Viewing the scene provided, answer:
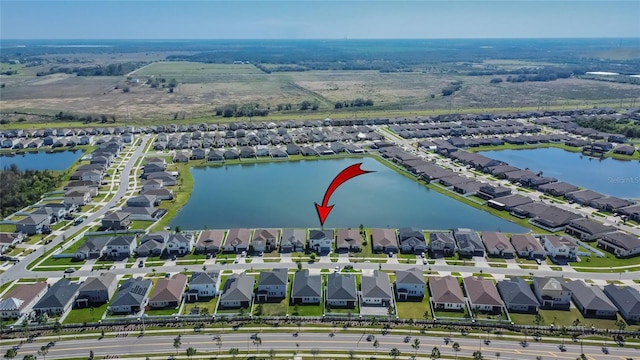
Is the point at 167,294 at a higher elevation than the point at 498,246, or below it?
below

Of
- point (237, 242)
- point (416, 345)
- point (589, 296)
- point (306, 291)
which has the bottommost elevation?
point (416, 345)

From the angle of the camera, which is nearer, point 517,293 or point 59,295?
point 517,293

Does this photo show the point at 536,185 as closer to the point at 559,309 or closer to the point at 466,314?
the point at 559,309

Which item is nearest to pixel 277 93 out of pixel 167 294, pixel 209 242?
pixel 209 242

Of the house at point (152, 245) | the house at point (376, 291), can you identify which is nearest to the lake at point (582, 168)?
the house at point (376, 291)

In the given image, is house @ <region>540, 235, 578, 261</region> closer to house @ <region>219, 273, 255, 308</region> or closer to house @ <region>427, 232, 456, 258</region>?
house @ <region>427, 232, 456, 258</region>

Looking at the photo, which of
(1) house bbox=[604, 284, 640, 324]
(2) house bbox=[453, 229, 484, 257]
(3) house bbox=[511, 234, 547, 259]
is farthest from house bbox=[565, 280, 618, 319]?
(2) house bbox=[453, 229, 484, 257]

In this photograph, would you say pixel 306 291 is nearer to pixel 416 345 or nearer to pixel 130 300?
pixel 416 345

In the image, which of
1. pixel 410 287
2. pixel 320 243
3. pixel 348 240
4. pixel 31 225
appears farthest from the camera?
pixel 31 225
